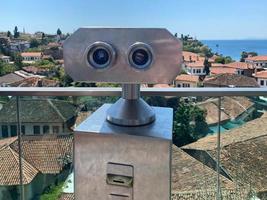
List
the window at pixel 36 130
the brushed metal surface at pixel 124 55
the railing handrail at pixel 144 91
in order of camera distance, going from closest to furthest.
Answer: the brushed metal surface at pixel 124 55
the railing handrail at pixel 144 91
the window at pixel 36 130

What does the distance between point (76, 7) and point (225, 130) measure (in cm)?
257

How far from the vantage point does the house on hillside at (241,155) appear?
1615 mm

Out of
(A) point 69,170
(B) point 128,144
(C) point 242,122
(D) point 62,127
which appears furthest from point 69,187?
→ (C) point 242,122

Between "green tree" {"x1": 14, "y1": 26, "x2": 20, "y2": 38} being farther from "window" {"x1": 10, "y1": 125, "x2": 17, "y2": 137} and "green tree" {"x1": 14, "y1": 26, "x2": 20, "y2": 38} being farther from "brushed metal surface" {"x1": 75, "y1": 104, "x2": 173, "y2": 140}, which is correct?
"brushed metal surface" {"x1": 75, "y1": 104, "x2": 173, "y2": 140}

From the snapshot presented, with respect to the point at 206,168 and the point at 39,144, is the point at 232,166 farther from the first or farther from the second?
the point at 39,144

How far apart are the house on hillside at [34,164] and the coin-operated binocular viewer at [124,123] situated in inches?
21.3

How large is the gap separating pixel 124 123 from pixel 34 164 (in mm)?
789

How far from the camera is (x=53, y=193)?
62.9 inches

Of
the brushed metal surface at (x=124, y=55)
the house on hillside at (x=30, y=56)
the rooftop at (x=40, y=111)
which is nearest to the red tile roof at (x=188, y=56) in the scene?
the brushed metal surface at (x=124, y=55)

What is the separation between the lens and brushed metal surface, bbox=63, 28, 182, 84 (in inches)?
34.1

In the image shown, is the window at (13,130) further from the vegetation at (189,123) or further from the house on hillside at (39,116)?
the vegetation at (189,123)

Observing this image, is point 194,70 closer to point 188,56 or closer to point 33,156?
point 188,56

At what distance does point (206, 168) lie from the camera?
1.65 m

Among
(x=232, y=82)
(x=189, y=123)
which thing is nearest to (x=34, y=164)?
(x=189, y=123)
